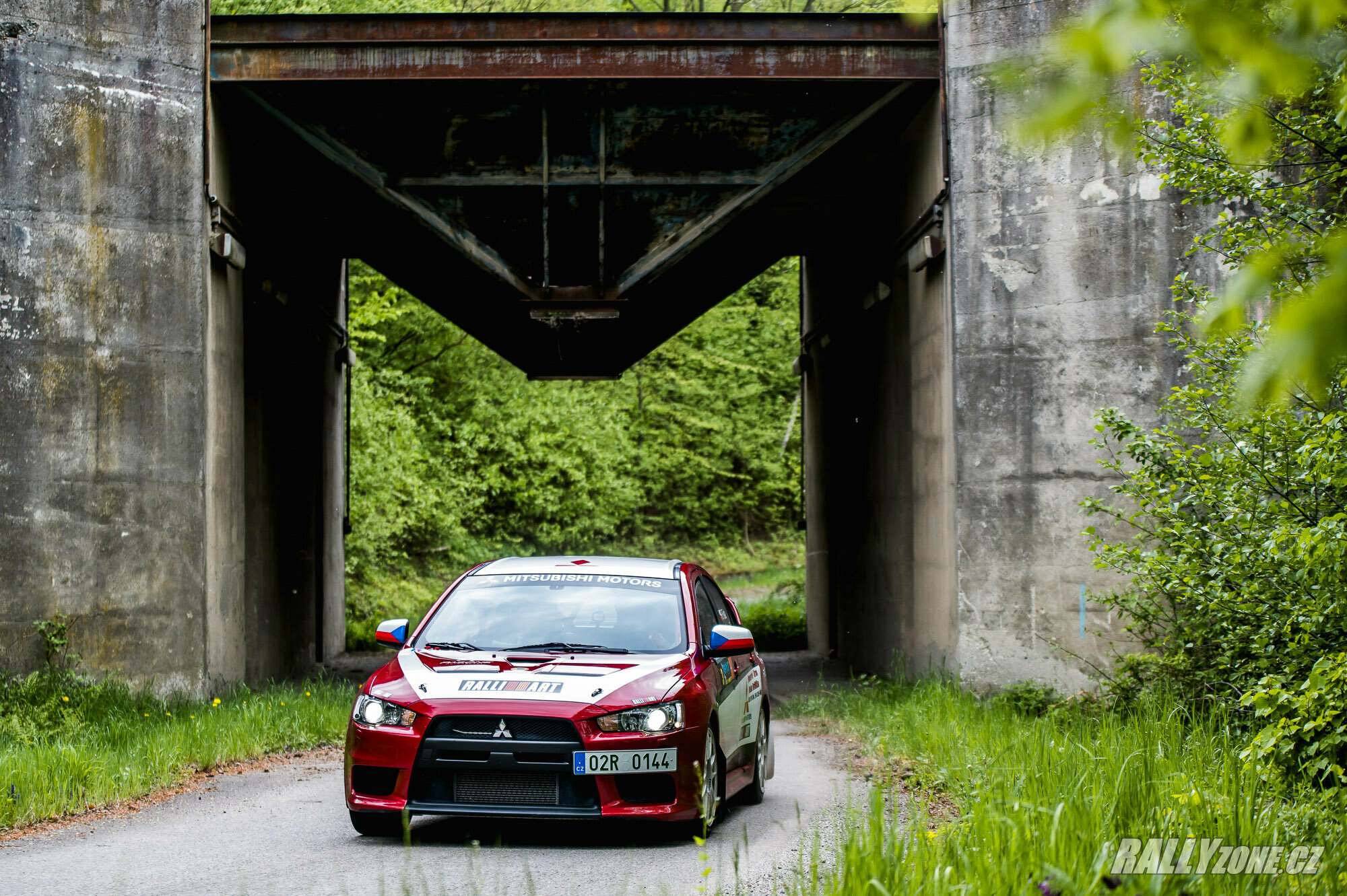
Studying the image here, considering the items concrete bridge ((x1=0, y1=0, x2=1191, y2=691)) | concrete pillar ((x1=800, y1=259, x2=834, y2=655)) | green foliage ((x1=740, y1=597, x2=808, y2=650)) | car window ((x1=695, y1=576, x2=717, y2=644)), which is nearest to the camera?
car window ((x1=695, y1=576, x2=717, y2=644))

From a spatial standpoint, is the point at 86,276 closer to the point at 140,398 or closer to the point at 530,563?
the point at 140,398

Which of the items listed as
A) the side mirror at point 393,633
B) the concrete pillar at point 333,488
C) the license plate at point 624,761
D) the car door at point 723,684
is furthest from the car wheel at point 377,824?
the concrete pillar at point 333,488

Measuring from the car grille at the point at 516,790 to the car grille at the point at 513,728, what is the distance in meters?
0.18

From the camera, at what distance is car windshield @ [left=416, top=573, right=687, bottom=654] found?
7.51 meters

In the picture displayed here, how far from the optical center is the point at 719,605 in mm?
9164

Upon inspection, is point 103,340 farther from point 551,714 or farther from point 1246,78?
point 1246,78

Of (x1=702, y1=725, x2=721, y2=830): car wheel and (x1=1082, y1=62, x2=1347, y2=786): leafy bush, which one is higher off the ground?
(x1=1082, y1=62, x2=1347, y2=786): leafy bush

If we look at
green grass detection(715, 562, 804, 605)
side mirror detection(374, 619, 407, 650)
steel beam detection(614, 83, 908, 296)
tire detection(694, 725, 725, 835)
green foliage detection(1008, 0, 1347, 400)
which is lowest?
green grass detection(715, 562, 804, 605)

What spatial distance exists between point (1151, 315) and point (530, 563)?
7.17 m

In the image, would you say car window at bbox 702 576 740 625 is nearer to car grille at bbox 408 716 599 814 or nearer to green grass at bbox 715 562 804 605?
car grille at bbox 408 716 599 814

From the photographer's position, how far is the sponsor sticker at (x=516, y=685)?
6664mm

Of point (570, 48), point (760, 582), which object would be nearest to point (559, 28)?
point (570, 48)

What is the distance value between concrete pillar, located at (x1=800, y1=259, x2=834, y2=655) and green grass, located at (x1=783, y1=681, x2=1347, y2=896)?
1302 centimetres

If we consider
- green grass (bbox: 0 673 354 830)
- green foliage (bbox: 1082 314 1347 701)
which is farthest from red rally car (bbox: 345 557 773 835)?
green foliage (bbox: 1082 314 1347 701)
